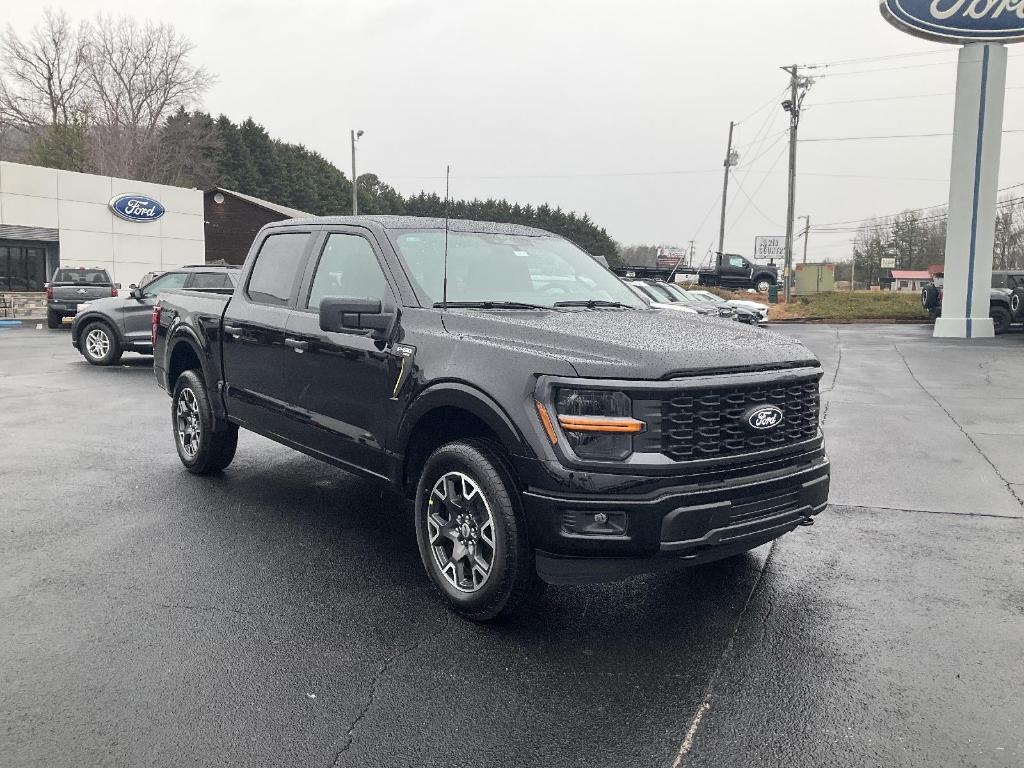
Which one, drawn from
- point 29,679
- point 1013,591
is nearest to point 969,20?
point 1013,591

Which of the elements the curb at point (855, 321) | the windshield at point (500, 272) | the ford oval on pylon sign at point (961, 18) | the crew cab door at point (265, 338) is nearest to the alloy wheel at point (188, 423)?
the crew cab door at point (265, 338)

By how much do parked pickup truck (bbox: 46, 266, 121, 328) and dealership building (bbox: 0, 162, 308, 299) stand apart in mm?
9424

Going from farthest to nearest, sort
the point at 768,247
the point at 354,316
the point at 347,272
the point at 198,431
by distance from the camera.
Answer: the point at 768,247, the point at 198,431, the point at 347,272, the point at 354,316

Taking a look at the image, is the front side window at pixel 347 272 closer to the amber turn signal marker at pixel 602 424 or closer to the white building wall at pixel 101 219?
the amber turn signal marker at pixel 602 424

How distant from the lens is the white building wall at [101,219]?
1216 inches

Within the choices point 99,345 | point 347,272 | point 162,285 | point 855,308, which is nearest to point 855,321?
point 855,308

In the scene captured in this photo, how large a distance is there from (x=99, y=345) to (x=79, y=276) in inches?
388

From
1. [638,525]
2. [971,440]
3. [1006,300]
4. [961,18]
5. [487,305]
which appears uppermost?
[961,18]

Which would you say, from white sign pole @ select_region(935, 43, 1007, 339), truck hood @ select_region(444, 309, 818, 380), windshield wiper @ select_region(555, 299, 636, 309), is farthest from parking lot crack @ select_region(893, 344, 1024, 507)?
white sign pole @ select_region(935, 43, 1007, 339)

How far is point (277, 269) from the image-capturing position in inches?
229

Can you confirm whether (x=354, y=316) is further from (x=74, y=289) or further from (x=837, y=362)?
(x=74, y=289)

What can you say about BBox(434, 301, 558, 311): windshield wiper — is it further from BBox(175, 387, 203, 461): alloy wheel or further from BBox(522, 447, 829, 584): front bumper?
BBox(175, 387, 203, 461): alloy wheel

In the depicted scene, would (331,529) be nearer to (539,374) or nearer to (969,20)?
(539,374)

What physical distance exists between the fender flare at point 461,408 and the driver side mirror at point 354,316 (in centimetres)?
46
